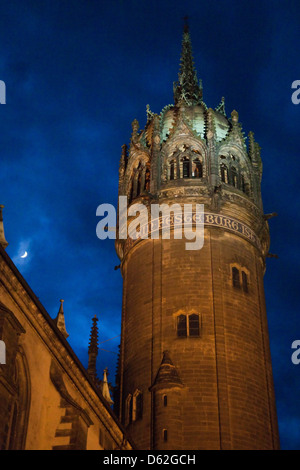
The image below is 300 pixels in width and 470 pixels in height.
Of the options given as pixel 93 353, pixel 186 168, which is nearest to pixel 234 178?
pixel 186 168

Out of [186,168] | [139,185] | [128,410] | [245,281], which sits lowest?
[128,410]

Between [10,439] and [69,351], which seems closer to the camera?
[10,439]

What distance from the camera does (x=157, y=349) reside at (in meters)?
40.8

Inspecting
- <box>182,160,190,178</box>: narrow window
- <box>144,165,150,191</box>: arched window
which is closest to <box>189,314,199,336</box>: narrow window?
<box>144,165,150,191</box>: arched window

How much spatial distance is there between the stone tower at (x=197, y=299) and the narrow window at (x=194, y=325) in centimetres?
6

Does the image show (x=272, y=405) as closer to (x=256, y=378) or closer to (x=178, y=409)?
(x=256, y=378)

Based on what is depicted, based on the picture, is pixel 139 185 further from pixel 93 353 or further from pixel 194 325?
pixel 194 325

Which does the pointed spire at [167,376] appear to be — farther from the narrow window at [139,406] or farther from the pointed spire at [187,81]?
the pointed spire at [187,81]

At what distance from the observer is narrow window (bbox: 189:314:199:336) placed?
40.7 meters

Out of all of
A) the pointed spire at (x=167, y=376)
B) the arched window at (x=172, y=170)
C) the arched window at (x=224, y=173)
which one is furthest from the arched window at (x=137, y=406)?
the arched window at (x=224, y=173)

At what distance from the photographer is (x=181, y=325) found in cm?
4119

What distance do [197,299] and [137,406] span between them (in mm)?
7190
